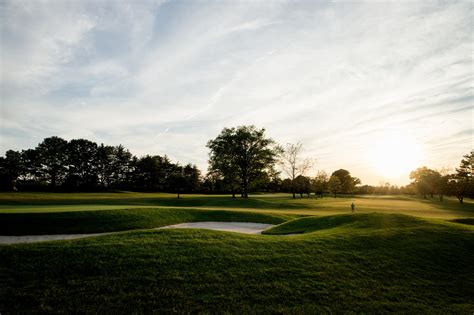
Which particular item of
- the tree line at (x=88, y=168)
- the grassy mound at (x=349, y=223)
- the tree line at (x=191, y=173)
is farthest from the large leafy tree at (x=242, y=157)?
the grassy mound at (x=349, y=223)

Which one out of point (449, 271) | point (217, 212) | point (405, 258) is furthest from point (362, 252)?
point (217, 212)

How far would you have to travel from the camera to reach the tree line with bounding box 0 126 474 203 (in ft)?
177

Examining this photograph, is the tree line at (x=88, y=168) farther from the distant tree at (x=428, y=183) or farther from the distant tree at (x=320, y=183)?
the distant tree at (x=428, y=183)

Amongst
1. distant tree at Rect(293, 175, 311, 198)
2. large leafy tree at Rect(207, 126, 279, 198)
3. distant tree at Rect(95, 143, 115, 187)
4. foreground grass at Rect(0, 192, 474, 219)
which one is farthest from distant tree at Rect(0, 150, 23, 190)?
distant tree at Rect(293, 175, 311, 198)

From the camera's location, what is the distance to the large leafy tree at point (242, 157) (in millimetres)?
53125

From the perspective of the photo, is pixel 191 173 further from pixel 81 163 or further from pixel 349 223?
pixel 349 223

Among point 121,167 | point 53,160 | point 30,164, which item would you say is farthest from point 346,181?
point 30,164

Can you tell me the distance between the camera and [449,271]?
9.31 meters

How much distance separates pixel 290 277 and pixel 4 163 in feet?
316

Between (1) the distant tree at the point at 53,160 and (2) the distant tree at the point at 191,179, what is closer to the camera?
(2) the distant tree at the point at 191,179

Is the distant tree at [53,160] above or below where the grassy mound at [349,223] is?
above

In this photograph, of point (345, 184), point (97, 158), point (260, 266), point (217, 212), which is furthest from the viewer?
point (345, 184)

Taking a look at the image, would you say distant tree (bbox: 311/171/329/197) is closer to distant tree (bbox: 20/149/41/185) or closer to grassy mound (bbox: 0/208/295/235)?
grassy mound (bbox: 0/208/295/235)

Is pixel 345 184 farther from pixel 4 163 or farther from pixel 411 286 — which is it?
pixel 4 163
